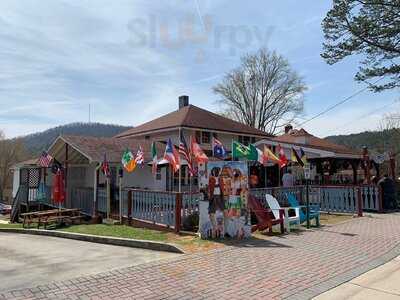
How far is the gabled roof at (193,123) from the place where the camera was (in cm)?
3002

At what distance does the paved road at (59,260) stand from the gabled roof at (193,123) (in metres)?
18.3

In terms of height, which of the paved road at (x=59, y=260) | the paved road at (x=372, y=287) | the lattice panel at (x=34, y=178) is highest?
the lattice panel at (x=34, y=178)

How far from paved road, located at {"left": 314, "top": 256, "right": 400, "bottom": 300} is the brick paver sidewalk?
0.18 m

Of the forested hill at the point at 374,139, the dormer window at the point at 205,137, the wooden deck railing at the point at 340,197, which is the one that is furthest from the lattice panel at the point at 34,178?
the forested hill at the point at 374,139

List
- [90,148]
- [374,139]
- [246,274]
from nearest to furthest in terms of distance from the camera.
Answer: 1. [246,274]
2. [90,148]
3. [374,139]

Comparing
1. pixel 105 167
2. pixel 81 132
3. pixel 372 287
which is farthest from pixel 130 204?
pixel 81 132

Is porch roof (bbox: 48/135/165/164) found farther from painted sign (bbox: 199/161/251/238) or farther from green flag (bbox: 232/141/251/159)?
painted sign (bbox: 199/161/251/238)

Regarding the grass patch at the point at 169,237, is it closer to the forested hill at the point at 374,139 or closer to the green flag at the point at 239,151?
the green flag at the point at 239,151

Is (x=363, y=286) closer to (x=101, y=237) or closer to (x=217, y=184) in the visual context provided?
(x=217, y=184)

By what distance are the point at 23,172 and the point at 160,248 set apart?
56.9 ft

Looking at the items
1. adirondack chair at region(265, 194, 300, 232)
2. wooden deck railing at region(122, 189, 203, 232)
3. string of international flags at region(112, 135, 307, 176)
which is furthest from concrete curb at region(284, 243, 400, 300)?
string of international flags at region(112, 135, 307, 176)

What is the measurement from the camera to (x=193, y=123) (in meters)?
30.2

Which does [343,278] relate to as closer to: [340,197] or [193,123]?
[340,197]

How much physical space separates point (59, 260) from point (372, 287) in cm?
624
